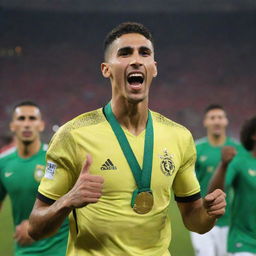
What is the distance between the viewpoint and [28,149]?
5.66 metres

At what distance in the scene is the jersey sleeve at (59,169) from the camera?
110 inches

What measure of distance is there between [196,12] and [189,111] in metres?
5.49

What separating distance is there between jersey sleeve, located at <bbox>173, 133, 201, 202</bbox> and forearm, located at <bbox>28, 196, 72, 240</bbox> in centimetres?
77

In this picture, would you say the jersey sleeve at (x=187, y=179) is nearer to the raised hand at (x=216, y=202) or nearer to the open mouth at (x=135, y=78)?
the raised hand at (x=216, y=202)

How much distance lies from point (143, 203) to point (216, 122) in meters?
5.66

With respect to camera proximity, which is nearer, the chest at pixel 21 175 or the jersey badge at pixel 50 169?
the jersey badge at pixel 50 169

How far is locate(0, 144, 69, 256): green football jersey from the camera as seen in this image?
4.91m

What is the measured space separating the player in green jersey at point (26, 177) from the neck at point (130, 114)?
201cm

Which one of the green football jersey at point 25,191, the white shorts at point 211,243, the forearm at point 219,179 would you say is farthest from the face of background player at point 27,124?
the white shorts at point 211,243

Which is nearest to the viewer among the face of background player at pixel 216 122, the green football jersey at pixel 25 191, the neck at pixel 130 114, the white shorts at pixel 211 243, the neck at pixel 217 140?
the neck at pixel 130 114

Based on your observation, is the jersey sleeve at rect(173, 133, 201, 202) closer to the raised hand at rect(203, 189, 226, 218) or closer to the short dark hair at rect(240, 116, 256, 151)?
the raised hand at rect(203, 189, 226, 218)

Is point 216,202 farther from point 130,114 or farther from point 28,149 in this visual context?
point 28,149

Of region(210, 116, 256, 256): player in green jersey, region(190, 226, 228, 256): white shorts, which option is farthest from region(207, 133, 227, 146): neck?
region(210, 116, 256, 256): player in green jersey

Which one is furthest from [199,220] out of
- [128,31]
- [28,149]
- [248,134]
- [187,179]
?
[28,149]
